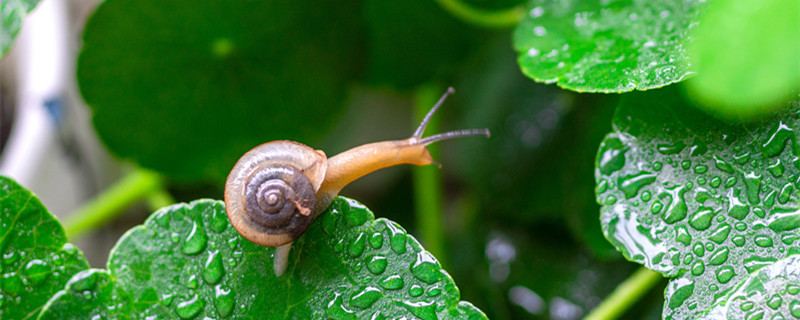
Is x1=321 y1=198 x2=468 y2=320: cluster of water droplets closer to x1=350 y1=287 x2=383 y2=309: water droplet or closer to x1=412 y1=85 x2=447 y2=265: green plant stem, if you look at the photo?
x1=350 y1=287 x2=383 y2=309: water droplet

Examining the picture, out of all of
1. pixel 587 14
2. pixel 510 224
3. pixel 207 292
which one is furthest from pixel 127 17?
pixel 510 224

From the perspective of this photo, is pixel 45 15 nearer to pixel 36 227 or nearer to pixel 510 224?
pixel 36 227

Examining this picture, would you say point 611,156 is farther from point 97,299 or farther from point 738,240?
point 97,299

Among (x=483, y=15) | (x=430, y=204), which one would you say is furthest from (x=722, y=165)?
(x=430, y=204)

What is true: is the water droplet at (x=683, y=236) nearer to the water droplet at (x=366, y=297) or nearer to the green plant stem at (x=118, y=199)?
the water droplet at (x=366, y=297)

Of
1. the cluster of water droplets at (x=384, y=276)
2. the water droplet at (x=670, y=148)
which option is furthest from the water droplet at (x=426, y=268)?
the water droplet at (x=670, y=148)
